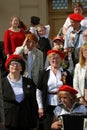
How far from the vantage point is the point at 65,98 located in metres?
8.17

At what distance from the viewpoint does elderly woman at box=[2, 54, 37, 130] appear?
827 centimetres

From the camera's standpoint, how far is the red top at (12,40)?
1182 cm

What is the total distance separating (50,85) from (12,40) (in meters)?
3.04

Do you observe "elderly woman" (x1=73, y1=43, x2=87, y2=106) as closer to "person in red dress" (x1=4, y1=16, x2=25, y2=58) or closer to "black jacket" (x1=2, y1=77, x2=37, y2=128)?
"black jacket" (x1=2, y1=77, x2=37, y2=128)

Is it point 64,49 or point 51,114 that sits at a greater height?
point 64,49

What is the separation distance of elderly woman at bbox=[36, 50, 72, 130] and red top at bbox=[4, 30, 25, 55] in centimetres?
266

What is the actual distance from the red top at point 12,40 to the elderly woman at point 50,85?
266 cm

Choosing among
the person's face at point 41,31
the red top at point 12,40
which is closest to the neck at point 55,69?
the red top at point 12,40

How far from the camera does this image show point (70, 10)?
17141 millimetres

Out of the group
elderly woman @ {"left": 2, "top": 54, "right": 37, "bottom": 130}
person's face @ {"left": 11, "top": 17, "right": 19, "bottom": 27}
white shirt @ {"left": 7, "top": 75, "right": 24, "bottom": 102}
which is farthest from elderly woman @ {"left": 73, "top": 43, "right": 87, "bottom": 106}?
person's face @ {"left": 11, "top": 17, "right": 19, "bottom": 27}

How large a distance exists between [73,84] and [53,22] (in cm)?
816

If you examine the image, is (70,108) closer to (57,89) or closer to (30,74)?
(57,89)

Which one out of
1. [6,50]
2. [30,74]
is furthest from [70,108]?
[6,50]

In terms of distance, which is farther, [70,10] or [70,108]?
[70,10]
